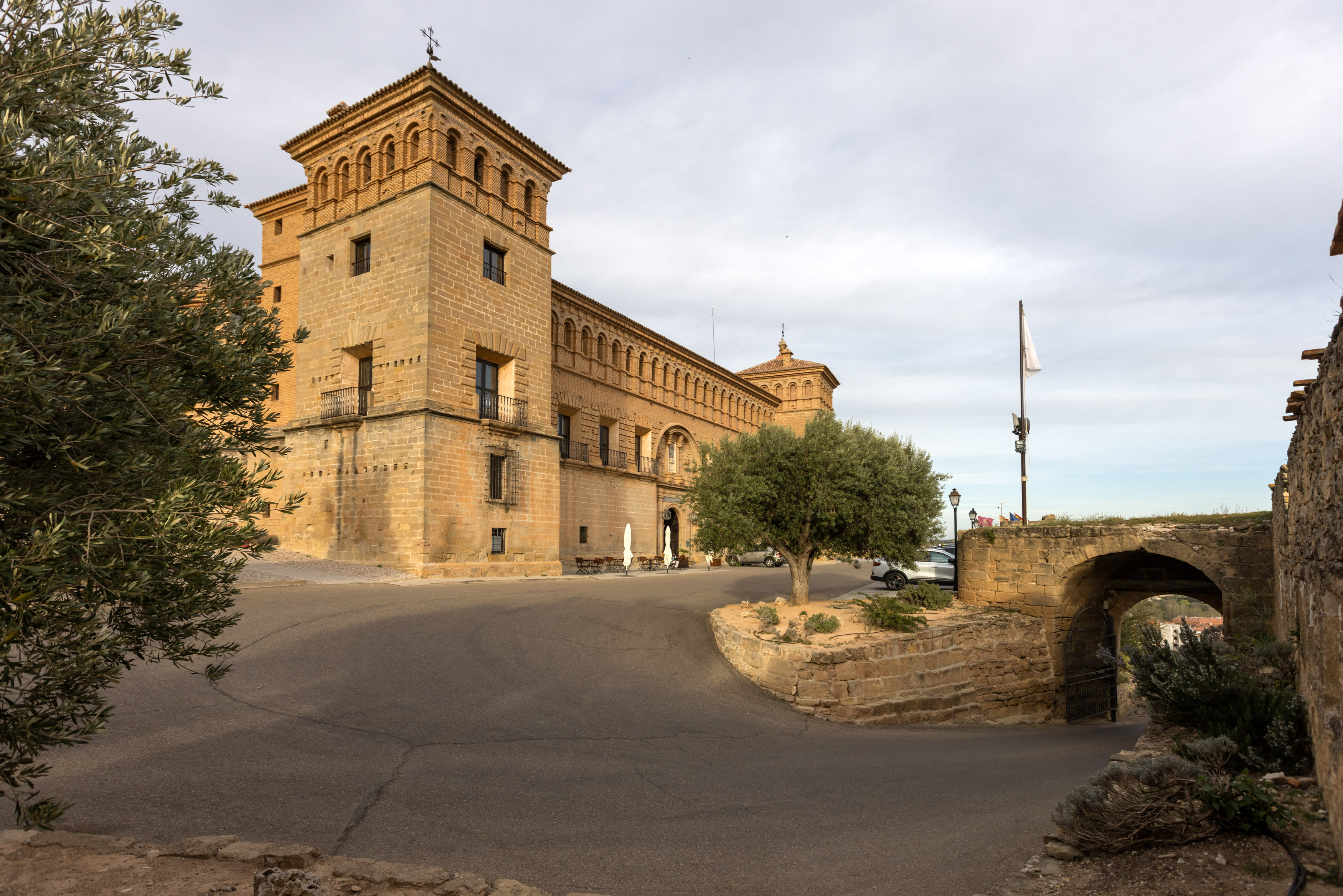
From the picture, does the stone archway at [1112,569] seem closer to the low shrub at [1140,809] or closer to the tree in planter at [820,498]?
the tree in planter at [820,498]

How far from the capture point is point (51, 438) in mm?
3025

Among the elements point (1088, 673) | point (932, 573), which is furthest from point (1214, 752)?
point (932, 573)

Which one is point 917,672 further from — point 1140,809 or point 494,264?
point 494,264

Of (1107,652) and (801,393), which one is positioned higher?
(801,393)

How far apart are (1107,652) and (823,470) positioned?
719 centimetres

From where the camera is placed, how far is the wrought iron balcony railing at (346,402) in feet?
78.1

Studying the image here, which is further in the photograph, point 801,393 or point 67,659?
point 801,393

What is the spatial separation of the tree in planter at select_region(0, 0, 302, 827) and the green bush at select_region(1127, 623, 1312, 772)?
711cm

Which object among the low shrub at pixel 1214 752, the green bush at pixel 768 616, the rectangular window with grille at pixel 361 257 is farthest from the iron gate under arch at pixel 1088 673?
the rectangular window with grille at pixel 361 257

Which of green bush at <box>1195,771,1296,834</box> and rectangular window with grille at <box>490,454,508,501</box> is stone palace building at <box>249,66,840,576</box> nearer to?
rectangular window with grille at <box>490,454,508,501</box>

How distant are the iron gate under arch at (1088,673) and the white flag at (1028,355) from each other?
7.51 meters

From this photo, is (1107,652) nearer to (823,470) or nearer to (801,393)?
(823,470)

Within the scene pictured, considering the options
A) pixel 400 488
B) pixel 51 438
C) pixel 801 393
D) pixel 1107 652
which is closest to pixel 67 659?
pixel 51 438

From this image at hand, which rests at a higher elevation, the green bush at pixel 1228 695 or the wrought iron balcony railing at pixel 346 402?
the wrought iron balcony railing at pixel 346 402
